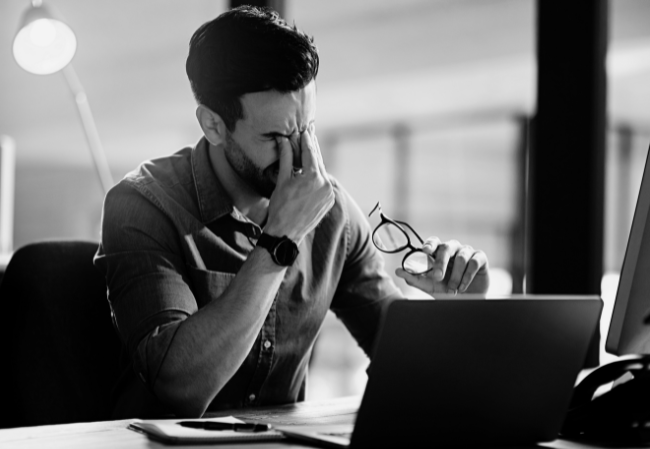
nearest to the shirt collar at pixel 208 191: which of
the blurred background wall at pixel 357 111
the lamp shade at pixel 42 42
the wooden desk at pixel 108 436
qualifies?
the wooden desk at pixel 108 436

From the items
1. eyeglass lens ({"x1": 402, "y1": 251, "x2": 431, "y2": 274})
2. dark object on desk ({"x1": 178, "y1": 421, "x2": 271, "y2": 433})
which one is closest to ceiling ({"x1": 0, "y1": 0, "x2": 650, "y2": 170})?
eyeglass lens ({"x1": 402, "y1": 251, "x2": 431, "y2": 274})

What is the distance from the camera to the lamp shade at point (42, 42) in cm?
235

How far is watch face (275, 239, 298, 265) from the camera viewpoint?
129cm

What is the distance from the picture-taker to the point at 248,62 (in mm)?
1413

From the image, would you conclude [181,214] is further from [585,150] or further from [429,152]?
[429,152]

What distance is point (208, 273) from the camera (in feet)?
4.53

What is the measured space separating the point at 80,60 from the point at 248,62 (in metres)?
4.40

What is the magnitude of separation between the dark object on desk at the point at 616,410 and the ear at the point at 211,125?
856 millimetres

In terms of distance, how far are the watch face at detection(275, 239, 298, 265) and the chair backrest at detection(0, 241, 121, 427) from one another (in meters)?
0.36

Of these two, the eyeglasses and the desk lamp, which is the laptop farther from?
the desk lamp

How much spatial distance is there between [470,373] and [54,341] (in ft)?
2.80

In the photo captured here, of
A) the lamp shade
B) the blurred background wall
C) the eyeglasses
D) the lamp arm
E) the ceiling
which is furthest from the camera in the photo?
the blurred background wall

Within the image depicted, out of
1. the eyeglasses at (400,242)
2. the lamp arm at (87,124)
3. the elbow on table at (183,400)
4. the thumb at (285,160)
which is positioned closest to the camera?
the elbow on table at (183,400)

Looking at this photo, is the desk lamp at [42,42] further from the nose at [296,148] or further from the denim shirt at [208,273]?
the nose at [296,148]
